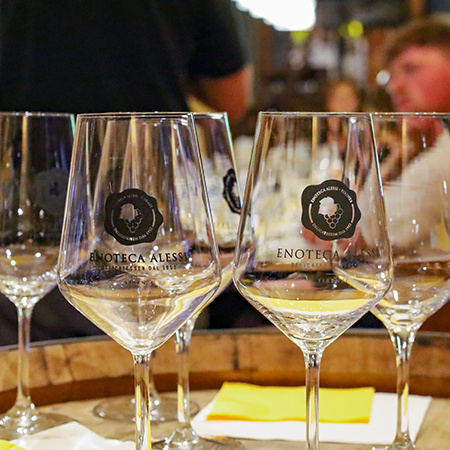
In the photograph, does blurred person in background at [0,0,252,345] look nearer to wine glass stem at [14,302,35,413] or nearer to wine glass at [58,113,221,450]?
wine glass stem at [14,302,35,413]

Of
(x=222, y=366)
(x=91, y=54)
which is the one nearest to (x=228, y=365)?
(x=222, y=366)

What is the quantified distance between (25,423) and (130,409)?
121 mm

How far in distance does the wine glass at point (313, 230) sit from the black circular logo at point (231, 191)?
7.8 inches

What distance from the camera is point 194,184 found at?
0.65 metres

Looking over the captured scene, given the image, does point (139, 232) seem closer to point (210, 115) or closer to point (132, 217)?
point (132, 217)

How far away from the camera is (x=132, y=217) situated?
62 centimetres

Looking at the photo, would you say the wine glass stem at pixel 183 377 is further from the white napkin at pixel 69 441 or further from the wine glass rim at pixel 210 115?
the wine glass rim at pixel 210 115

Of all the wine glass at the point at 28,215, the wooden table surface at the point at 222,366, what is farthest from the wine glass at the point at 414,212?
the wine glass at the point at 28,215

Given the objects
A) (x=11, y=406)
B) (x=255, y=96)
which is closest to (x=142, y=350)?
(x=11, y=406)

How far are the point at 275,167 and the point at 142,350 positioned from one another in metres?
0.18

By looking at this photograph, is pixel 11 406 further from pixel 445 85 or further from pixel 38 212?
pixel 445 85

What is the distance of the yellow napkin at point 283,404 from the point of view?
0.90 metres

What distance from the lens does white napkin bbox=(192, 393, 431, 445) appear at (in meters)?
0.85

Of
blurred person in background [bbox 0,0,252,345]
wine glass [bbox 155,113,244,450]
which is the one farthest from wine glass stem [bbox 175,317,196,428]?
blurred person in background [bbox 0,0,252,345]
